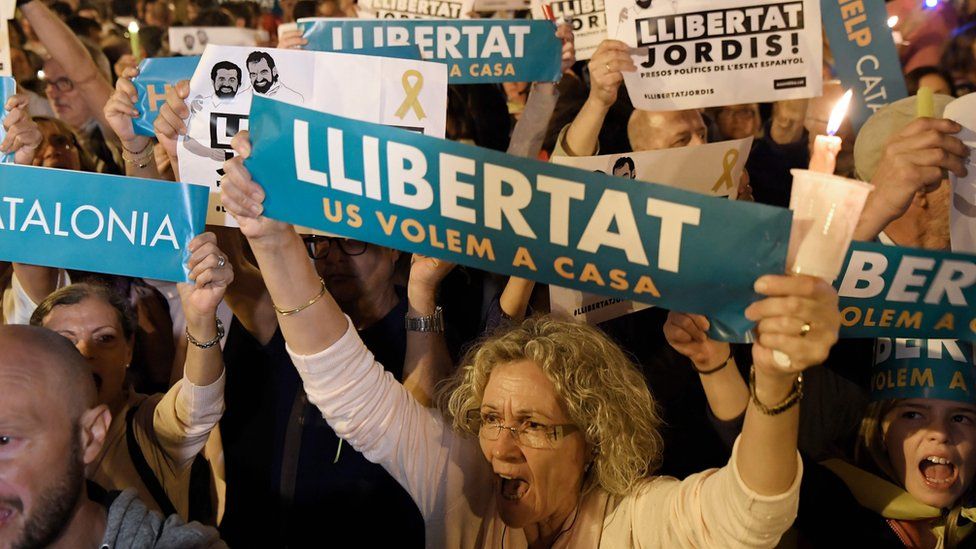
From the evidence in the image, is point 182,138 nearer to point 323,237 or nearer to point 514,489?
point 323,237

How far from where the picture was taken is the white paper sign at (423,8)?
467 centimetres

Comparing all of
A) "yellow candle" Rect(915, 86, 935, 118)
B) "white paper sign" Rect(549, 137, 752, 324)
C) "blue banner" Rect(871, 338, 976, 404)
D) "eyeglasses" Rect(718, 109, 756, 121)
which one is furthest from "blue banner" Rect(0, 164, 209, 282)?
"eyeglasses" Rect(718, 109, 756, 121)

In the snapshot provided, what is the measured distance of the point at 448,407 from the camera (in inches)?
102

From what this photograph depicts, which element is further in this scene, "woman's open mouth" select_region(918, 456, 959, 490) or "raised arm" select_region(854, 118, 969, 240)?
"woman's open mouth" select_region(918, 456, 959, 490)

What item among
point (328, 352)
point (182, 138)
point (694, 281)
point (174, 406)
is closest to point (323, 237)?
point (182, 138)

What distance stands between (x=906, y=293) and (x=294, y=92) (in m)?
1.71

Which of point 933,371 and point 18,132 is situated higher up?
point 18,132

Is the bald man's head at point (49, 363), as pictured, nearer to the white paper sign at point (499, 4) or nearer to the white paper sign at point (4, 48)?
the white paper sign at point (4, 48)

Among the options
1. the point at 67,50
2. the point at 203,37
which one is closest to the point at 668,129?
the point at 67,50

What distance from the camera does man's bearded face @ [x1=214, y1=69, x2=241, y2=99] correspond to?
2898mm

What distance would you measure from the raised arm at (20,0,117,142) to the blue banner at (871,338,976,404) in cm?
315

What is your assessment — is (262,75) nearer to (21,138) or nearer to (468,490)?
(21,138)

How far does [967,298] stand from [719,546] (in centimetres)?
74

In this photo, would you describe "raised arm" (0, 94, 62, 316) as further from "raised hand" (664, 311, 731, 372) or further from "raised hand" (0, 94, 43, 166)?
"raised hand" (664, 311, 731, 372)
